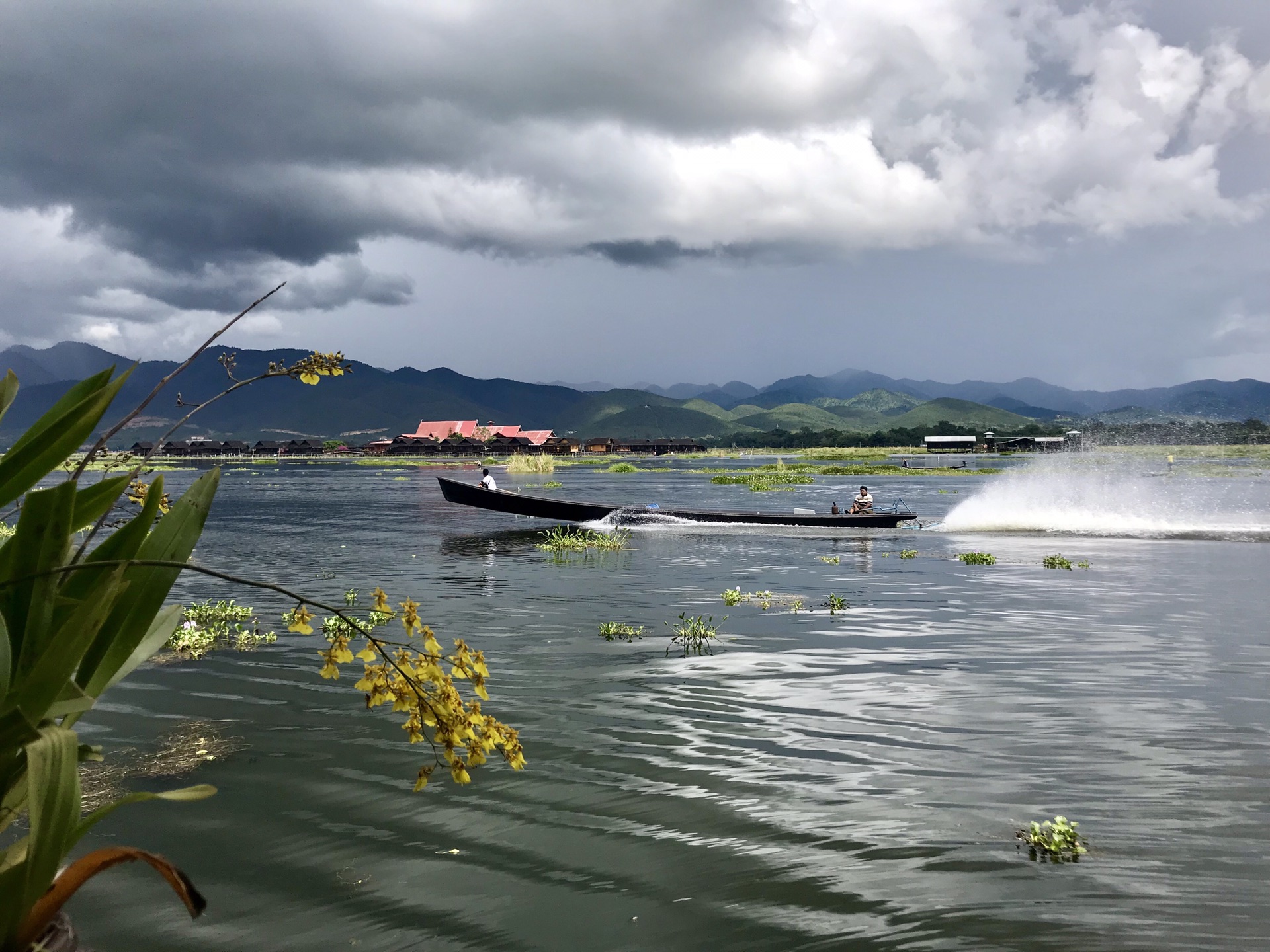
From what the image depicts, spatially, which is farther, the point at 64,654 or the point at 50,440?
the point at 50,440

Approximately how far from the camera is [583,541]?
25.5 m

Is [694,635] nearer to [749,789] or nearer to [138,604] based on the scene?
[749,789]

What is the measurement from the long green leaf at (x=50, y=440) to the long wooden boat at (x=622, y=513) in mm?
26847

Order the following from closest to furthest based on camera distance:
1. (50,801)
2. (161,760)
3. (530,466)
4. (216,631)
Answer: (50,801) < (161,760) < (216,631) < (530,466)

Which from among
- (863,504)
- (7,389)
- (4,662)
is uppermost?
(7,389)

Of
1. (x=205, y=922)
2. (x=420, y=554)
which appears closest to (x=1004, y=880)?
(x=205, y=922)

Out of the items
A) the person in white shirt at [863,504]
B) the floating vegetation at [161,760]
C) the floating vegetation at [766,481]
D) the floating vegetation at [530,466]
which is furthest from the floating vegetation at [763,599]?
the floating vegetation at [530,466]

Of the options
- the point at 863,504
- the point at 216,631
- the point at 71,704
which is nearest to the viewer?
the point at 71,704

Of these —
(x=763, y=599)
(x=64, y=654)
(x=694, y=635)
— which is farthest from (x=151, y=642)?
(x=763, y=599)

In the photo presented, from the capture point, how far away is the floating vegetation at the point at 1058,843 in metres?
5.59

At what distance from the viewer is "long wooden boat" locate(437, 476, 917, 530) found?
29.7 meters

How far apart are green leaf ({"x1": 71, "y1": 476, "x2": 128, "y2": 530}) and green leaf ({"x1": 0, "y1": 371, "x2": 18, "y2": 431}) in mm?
421

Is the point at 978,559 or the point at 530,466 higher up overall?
the point at 530,466

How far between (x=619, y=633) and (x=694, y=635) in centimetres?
130
